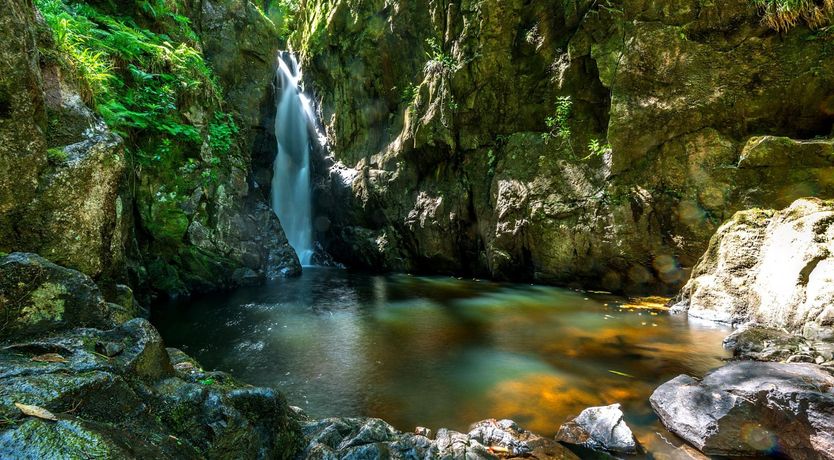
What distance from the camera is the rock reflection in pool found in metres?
4.22

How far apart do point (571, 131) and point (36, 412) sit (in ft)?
36.8

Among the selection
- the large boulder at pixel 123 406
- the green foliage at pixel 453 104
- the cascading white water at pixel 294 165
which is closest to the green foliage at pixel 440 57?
the green foliage at pixel 453 104

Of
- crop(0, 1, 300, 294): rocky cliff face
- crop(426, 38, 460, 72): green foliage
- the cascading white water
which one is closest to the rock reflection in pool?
crop(0, 1, 300, 294): rocky cliff face

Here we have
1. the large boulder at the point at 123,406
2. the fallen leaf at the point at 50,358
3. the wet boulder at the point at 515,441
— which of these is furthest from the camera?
the wet boulder at the point at 515,441

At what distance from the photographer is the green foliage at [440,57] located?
12.5 metres

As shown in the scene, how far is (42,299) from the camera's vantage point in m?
2.38

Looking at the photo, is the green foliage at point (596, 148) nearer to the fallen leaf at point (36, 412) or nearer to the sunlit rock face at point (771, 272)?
the sunlit rock face at point (771, 272)

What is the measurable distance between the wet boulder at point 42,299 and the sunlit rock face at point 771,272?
7.48 metres

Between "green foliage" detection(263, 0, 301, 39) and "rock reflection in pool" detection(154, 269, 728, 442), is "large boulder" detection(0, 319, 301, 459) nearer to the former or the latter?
"rock reflection in pool" detection(154, 269, 728, 442)

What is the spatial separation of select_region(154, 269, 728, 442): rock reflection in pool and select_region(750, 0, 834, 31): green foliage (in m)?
6.49

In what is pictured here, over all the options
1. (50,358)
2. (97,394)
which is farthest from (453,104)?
(97,394)

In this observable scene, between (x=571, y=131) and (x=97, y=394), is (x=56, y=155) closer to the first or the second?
(x=97, y=394)

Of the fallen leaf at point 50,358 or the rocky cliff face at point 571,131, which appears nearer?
the fallen leaf at point 50,358

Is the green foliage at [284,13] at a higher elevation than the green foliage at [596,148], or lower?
higher
